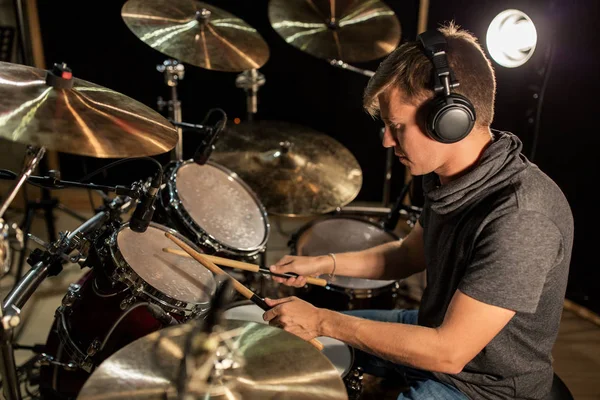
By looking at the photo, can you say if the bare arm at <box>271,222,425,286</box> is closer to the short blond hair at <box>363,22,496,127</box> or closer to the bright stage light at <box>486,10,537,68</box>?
the short blond hair at <box>363,22,496,127</box>

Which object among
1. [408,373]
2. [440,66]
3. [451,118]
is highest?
[440,66]

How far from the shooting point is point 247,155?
7.95 ft

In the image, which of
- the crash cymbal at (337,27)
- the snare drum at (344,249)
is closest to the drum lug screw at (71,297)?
the snare drum at (344,249)

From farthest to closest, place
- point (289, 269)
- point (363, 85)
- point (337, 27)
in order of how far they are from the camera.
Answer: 1. point (363, 85)
2. point (337, 27)
3. point (289, 269)

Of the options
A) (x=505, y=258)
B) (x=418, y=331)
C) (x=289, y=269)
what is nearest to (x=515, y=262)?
(x=505, y=258)

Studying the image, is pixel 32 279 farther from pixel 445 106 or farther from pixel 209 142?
pixel 445 106

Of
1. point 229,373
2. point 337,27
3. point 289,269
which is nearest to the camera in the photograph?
point 229,373

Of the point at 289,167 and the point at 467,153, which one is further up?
the point at 467,153

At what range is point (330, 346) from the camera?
1.66 meters

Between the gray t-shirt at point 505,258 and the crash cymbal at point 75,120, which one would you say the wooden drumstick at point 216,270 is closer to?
the crash cymbal at point 75,120

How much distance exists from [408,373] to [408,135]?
2.28ft

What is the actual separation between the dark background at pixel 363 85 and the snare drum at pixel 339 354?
1612 millimetres

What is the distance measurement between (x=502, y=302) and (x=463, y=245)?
0.62ft

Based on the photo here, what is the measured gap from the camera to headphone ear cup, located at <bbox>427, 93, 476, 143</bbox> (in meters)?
1.24
